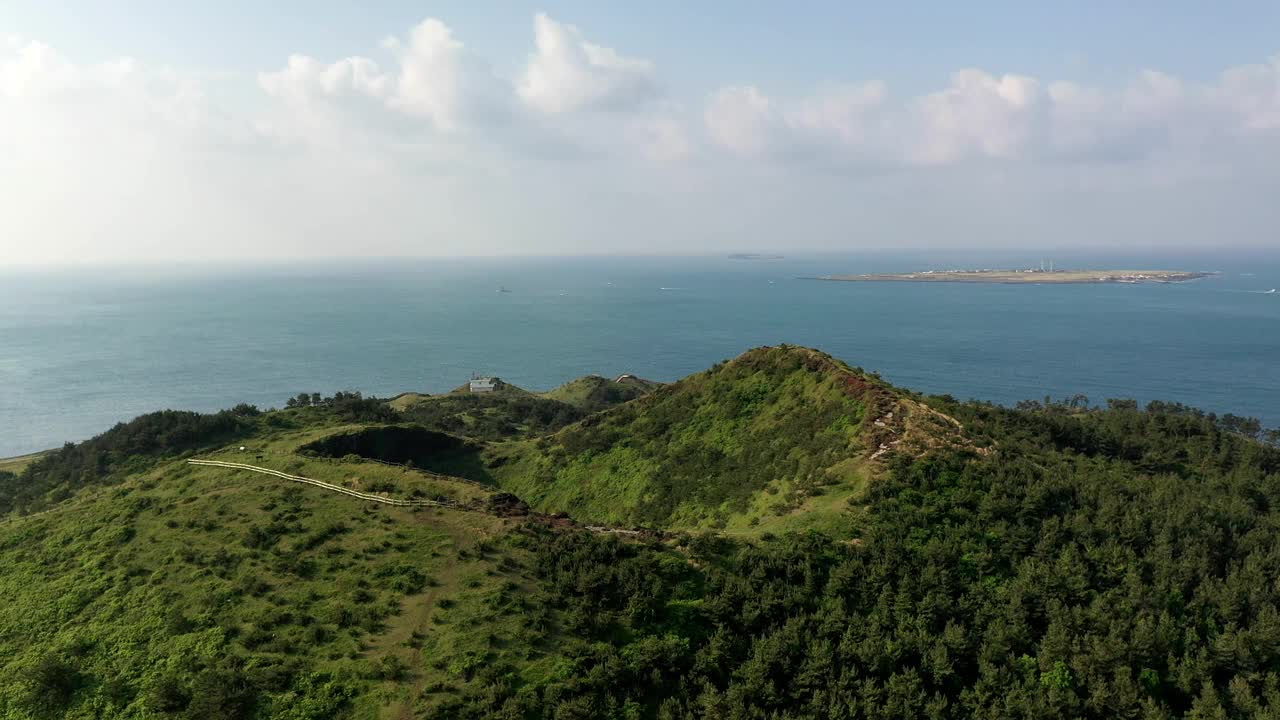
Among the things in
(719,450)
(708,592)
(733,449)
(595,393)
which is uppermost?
(733,449)

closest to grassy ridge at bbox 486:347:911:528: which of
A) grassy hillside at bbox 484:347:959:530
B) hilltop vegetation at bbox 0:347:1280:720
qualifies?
grassy hillside at bbox 484:347:959:530

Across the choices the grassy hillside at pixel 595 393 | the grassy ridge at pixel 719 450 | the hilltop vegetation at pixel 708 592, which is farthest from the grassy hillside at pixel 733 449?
the grassy hillside at pixel 595 393

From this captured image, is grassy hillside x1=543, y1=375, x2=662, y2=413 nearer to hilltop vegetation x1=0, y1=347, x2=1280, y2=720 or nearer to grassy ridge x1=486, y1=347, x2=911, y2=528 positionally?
grassy ridge x1=486, y1=347, x2=911, y2=528

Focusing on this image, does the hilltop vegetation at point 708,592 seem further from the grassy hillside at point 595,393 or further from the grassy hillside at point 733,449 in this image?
the grassy hillside at point 595,393

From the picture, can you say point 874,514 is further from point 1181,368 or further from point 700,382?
point 1181,368

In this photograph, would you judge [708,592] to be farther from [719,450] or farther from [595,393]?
[595,393]

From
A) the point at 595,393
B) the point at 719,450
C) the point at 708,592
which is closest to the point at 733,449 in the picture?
the point at 719,450
